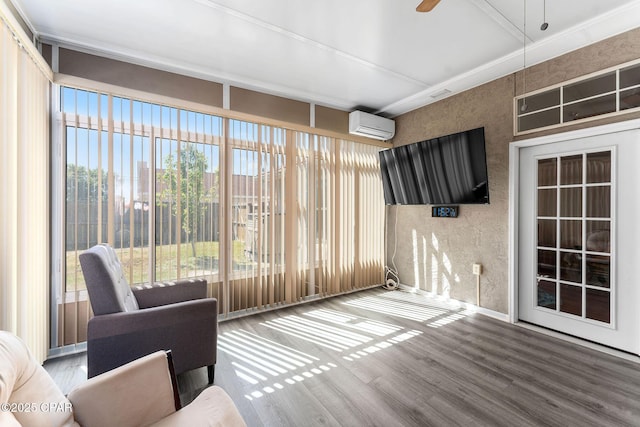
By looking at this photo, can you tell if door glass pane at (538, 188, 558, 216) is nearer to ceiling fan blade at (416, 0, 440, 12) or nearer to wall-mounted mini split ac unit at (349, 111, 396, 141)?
wall-mounted mini split ac unit at (349, 111, 396, 141)

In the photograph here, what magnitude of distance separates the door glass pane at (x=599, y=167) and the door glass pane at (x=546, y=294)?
1.12m

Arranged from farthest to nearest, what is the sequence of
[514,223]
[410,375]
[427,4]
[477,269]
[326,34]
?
[477,269] < [514,223] < [326,34] < [410,375] < [427,4]

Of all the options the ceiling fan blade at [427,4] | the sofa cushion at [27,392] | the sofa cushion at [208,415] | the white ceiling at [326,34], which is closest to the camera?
the sofa cushion at [27,392]

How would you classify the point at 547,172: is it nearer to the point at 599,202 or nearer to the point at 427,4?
the point at 599,202

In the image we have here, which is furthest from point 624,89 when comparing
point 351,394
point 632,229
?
point 351,394

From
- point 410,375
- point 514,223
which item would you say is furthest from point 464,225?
point 410,375

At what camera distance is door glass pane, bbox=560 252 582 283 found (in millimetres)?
2695

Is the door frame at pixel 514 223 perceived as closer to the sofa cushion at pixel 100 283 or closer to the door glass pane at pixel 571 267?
the door glass pane at pixel 571 267

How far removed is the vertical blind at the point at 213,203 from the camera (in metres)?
2.48

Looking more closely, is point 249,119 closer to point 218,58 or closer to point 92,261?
point 218,58

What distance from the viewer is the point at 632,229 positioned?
237cm

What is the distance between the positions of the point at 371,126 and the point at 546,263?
277 cm

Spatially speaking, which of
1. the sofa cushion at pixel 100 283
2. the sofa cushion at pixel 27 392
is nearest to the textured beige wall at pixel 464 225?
the sofa cushion at pixel 100 283

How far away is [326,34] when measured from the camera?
2.41 meters
